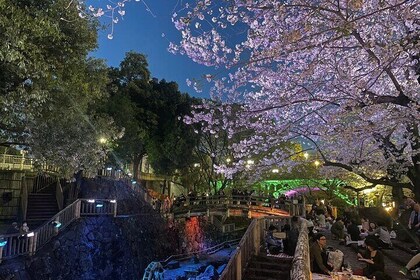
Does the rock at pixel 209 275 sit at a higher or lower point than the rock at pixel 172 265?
higher

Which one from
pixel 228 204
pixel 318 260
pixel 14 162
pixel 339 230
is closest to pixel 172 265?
pixel 228 204

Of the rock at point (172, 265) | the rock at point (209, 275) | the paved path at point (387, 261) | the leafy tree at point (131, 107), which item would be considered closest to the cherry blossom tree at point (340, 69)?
the paved path at point (387, 261)

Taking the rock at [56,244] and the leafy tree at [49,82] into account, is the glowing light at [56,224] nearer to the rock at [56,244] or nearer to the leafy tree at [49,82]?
the rock at [56,244]

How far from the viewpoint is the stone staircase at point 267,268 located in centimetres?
995

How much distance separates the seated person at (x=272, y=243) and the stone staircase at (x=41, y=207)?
1243 centimetres

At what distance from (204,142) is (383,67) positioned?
25.8 m

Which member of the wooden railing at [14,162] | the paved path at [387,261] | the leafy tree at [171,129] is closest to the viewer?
the paved path at [387,261]

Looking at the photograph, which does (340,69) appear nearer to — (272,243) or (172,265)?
(272,243)

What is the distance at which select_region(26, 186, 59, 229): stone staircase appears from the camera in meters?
18.4

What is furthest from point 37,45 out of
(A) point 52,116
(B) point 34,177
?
(B) point 34,177

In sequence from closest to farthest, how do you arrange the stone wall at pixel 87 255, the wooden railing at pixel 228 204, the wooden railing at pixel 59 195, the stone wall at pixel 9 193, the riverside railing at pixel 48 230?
the riverside railing at pixel 48 230, the stone wall at pixel 87 255, the stone wall at pixel 9 193, the wooden railing at pixel 59 195, the wooden railing at pixel 228 204

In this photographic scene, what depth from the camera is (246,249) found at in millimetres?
9812

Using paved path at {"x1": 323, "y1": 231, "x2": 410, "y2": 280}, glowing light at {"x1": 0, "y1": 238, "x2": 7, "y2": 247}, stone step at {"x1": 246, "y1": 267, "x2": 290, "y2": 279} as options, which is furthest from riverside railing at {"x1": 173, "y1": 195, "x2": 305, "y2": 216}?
glowing light at {"x1": 0, "y1": 238, "x2": 7, "y2": 247}

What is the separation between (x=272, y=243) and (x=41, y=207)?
560 inches
